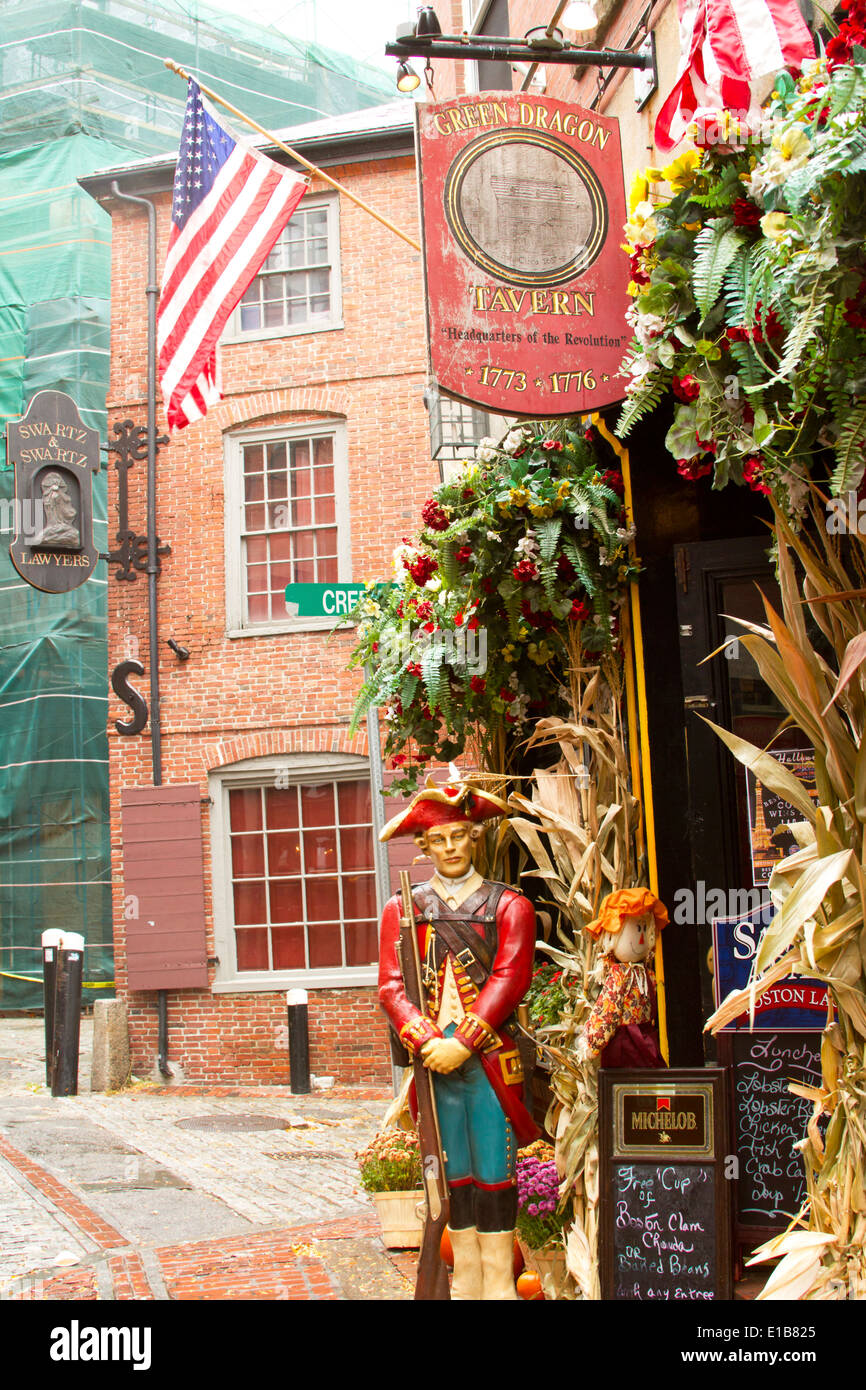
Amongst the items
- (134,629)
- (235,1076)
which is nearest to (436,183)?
(134,629)

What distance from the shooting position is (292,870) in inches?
483

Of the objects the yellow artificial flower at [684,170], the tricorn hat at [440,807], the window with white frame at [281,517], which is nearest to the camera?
the yellow artificial flower at [684,170]

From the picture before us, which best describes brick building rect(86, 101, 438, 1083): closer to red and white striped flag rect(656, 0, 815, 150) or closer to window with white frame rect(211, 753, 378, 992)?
window with white frame rect(211, 753, 378, 992)

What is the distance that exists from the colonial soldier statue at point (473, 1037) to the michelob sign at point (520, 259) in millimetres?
1605

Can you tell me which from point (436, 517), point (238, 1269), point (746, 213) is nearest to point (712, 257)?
point (746, 213)

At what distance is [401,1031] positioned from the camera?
4609 mm

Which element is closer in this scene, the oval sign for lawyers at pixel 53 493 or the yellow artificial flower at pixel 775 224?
the yellow artificial flower at pixel 775 224

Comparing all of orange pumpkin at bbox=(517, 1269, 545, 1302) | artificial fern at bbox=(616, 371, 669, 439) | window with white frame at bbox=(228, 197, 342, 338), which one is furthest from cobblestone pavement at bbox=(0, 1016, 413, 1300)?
window with white frame at bbox=(228, 197, 342, 338)

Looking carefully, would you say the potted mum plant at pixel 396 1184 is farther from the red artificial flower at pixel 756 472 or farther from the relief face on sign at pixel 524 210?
the relief face on sign at pixel 524 210

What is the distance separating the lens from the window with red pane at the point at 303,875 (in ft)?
39.8

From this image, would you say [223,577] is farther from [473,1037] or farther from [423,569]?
[473,1037]

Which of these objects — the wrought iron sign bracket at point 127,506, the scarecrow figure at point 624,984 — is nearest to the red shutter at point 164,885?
the wrought iron sign bracket at point 127,506

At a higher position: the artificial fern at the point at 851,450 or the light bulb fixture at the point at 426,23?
the light bulb fixture at the point at 426,23
